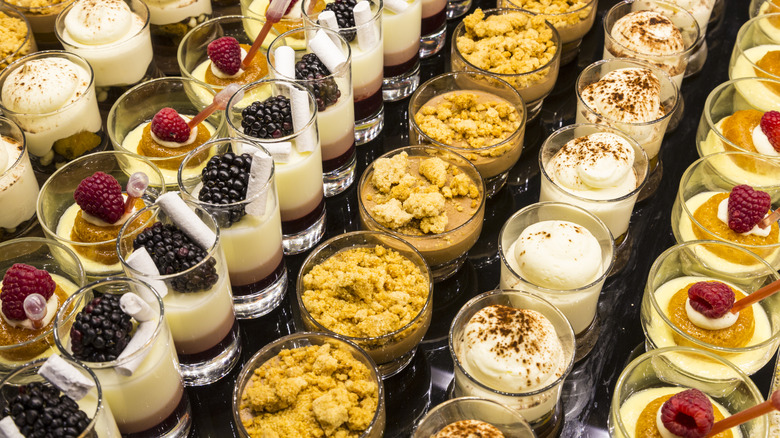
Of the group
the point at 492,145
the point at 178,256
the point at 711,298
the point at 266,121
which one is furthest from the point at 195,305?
the point at 711,298

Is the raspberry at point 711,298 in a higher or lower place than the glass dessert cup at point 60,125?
lower

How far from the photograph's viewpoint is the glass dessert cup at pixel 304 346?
2023mm

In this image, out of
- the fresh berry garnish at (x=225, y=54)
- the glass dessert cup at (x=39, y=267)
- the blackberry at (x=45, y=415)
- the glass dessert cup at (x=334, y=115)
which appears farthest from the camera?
the fresh berry garnish at (x=225, y=54)

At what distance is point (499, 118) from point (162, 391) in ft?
5.26

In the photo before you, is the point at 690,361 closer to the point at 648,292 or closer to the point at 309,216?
the point at 648,292

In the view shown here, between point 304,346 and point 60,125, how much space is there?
4.39 ft

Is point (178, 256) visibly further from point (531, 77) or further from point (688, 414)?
point (531, 77)

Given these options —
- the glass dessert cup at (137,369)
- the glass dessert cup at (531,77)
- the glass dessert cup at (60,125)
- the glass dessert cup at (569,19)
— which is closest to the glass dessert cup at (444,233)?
the glass dessert cup at (531,77)

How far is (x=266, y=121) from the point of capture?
2.46m

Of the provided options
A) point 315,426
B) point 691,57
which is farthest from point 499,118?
point 315,426

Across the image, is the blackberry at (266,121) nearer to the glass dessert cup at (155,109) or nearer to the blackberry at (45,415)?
the glass dessert cup at (155,109)

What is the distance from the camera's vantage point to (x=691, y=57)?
3541mm

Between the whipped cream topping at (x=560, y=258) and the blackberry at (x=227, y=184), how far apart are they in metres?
0.88

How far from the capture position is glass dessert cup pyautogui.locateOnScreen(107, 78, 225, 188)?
2758mm
